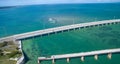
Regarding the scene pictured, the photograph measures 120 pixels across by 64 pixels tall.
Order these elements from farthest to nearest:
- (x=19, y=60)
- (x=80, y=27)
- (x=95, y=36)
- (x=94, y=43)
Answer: (x=80, y=27)
(x=95, y=36)
(x=94, y=43)
(x=19, y=60)

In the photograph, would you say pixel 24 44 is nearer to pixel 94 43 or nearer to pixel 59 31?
pixel 59 31

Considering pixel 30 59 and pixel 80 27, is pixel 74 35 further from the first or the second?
pixel 30 59

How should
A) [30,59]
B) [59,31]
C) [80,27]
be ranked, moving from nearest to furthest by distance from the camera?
[30,59] < [59,31] < [80,27]

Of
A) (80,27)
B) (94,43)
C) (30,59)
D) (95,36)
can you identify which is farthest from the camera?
(80,27)

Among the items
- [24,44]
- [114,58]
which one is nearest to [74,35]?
[24,44]

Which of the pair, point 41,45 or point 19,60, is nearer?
point 19,60

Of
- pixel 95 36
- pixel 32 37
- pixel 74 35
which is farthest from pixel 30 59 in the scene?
pixel 95 36
